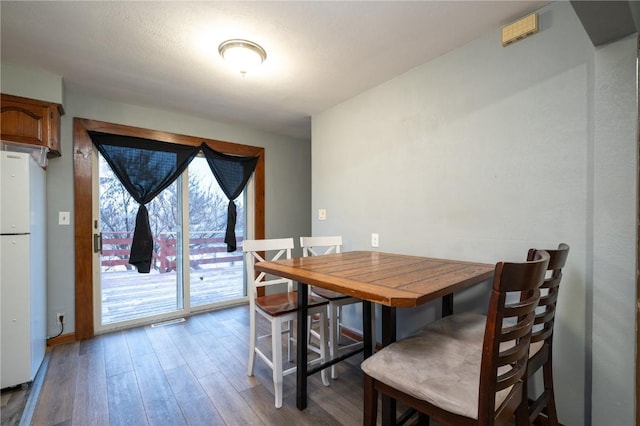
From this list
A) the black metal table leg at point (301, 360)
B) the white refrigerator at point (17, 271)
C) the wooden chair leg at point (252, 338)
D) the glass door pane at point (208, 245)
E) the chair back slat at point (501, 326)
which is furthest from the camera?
the glass door pane at point (208, 245)

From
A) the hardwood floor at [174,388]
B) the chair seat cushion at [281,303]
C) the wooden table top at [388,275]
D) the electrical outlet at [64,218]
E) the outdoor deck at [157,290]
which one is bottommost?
the hardwood floor at [174,388]

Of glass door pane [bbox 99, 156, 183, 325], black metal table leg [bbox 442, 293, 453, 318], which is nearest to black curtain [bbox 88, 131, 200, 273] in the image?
glass door pane [bbox 99, 156, 183, 325]

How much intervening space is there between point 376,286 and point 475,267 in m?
0.80

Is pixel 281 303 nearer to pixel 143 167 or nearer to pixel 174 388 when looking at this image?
pixel 174 388

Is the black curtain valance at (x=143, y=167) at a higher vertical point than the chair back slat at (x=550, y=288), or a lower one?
higher

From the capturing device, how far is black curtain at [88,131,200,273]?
2.88 m

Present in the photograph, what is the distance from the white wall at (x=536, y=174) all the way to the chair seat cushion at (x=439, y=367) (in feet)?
1.91

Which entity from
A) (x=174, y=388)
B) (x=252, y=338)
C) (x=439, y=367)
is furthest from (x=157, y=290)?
(x=439, y=367)

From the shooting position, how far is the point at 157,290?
131 inches

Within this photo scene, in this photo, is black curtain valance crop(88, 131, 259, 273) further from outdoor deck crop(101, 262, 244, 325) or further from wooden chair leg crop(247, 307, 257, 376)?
wooden chair leg crop(247, 307, 257, 376)

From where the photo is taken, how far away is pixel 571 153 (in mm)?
1513

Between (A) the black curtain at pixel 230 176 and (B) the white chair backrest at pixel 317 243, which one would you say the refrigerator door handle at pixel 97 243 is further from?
(B) the white chair backrest at pixel 317 243

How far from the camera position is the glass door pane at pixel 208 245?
349 centimetres

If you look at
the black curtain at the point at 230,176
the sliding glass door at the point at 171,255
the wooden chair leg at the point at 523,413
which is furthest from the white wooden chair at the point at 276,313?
the sliding glass door at the point at 171,255
